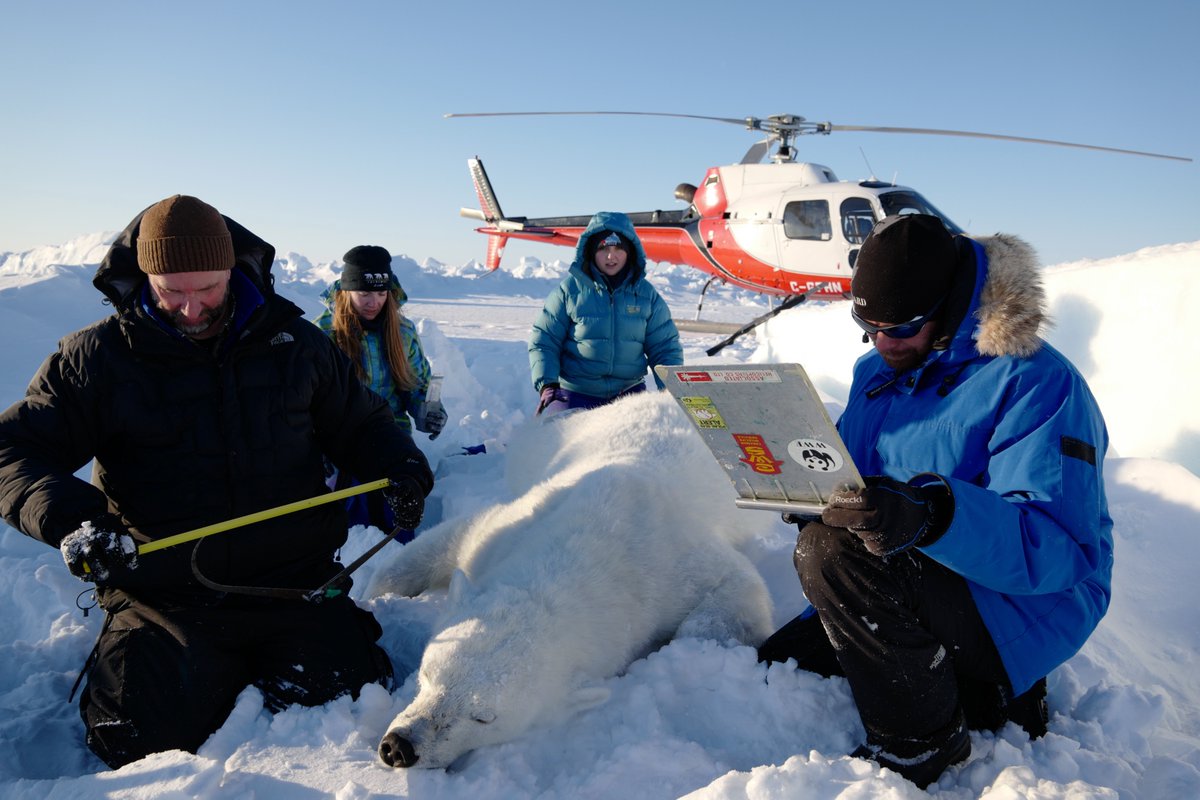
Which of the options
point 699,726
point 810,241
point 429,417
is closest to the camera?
point 699,726

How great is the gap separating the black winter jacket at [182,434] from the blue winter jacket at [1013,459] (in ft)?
6.29

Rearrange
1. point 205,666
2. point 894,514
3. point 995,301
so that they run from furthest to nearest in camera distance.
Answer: point 205,666, point 995,301, point 894,514

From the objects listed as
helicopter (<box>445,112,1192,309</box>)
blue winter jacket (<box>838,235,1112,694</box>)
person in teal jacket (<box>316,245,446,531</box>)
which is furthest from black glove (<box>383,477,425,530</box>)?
helicopter (<box>445,112,1192,309</box>)

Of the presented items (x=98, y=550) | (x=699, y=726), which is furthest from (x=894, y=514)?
(x=98, y=550)

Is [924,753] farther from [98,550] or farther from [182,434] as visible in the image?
[182,434]

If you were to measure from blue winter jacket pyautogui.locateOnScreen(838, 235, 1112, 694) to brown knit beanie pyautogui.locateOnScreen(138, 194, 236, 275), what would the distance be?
236 cm

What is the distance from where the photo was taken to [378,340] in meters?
5.02

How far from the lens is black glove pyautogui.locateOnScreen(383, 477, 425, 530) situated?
281 cm

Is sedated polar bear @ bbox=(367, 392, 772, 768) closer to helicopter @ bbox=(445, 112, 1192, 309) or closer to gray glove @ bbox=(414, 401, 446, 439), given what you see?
gray glove @ bbox=(414, 401, 446, 439)

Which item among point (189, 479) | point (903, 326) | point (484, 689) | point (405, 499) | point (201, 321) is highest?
point (201, 321)

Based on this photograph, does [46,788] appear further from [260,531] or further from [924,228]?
[924,228]

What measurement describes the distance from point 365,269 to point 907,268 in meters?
3.68

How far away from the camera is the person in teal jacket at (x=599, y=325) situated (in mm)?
5473

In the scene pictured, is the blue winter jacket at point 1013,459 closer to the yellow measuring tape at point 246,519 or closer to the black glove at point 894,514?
the black glove at point 894,514
